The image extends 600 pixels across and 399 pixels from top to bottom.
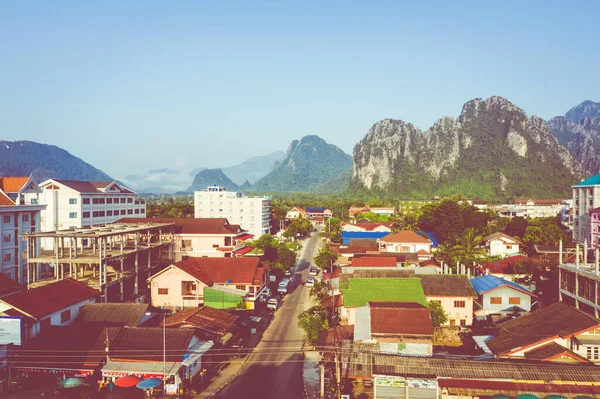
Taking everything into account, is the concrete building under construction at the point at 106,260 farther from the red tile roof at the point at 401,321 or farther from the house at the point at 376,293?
the red tile roof at the point at 401,321

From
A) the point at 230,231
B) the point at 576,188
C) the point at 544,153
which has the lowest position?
the point at 230,231

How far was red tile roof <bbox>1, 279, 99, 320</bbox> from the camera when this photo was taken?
20469 mm

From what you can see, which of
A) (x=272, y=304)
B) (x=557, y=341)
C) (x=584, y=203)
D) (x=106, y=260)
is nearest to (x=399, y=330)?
(x=557, y=341)

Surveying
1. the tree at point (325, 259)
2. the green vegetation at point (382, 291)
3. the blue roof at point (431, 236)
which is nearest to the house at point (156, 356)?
the green vegetation at point (382, 291)

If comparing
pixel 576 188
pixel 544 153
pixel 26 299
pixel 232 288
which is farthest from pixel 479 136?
pixel 26 299

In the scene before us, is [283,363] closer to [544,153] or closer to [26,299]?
[26,299]

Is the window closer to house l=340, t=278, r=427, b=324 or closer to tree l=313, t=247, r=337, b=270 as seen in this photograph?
house l=340, t=278, r=427, b=324

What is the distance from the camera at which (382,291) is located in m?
26.1

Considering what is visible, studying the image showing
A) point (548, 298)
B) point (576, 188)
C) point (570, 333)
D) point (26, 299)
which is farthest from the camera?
point (576, 188)

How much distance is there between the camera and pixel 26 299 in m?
21.2

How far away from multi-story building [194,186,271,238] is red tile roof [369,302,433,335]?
5360cm

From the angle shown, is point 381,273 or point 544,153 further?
point 544,153

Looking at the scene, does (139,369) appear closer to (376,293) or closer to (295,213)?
(376,293)

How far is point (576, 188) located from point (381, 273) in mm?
37147
